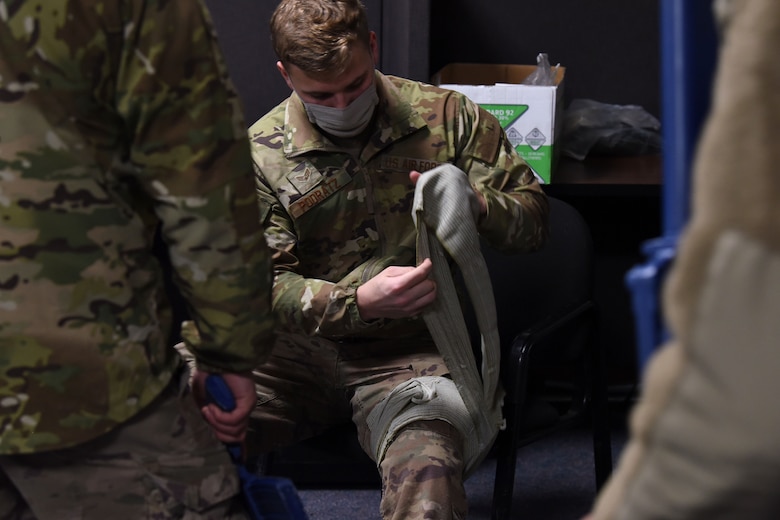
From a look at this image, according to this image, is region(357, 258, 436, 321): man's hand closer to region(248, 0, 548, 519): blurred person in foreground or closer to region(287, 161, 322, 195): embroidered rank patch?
region(248, 0, 548, 519): blurred person in foreground

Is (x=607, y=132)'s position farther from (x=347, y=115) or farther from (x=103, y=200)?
(x=103, y=200)

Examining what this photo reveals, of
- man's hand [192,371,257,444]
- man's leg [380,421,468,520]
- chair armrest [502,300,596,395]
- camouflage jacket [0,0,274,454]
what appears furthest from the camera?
chair armrest [502,300,596,395]

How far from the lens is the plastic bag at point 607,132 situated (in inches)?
102

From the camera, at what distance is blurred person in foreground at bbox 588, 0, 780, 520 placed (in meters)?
0.52

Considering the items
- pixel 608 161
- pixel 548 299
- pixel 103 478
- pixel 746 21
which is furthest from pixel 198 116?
pixel 608 161

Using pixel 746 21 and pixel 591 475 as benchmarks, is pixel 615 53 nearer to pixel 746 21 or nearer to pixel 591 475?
pixel 591 475

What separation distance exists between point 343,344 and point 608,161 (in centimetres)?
Result: 106

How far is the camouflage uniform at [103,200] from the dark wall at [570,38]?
1.81 m

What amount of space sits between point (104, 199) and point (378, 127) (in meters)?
0.87

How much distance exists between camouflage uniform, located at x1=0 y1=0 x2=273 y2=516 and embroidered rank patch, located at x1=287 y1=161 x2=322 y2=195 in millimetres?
717

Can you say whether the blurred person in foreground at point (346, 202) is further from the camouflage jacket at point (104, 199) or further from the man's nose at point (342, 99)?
the camouflage jacket at point (104, 199)

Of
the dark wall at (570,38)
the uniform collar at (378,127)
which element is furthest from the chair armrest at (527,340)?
the dark wall at (570,38)

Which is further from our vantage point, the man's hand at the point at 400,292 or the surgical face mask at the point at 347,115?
the surgical face mask at the point at 347,115

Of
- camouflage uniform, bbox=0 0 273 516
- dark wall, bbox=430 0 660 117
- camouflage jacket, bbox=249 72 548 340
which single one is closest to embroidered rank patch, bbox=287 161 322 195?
camouflage jacket, bbox=249 72 548 340
